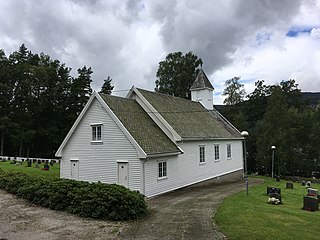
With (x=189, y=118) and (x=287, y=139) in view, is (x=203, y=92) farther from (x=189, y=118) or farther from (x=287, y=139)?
(x=287, y=139)

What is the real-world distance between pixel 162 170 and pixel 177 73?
111 ft

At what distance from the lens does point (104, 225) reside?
37.1 feet

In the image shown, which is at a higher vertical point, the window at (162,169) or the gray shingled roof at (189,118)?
the gray shingled roof at (189,118)

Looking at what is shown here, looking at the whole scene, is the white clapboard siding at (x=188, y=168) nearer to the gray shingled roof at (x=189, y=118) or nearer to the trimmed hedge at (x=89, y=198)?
the gray shingled roof at (x=189, y=118)

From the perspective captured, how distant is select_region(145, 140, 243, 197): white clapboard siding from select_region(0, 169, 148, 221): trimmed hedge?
16.5 ft

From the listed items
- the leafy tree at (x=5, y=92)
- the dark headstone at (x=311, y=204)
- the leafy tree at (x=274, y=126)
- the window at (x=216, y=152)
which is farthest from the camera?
the leafy tree at (x=5, y=92)


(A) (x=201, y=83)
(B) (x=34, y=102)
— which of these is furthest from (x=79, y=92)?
(A) (x=201, y=83)

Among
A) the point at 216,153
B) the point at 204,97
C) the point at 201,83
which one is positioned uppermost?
the point at 201,83

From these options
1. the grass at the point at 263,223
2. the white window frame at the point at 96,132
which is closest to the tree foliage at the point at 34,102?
the white window frame at the point at 96,132

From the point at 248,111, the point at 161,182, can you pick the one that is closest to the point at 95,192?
the point at 161,182

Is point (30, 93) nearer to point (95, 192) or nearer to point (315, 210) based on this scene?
point (95, 192)

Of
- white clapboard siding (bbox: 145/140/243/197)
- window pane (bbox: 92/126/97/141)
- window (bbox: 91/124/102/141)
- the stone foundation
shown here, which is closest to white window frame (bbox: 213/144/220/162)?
white clapboard siding (bbox: 145/140/243/197)

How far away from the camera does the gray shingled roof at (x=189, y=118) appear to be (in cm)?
2348

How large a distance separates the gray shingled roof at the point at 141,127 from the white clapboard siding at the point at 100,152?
0.67 metres
